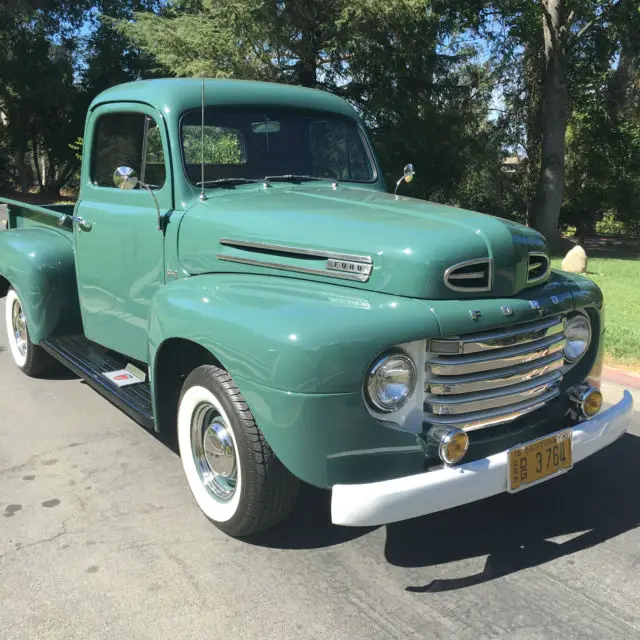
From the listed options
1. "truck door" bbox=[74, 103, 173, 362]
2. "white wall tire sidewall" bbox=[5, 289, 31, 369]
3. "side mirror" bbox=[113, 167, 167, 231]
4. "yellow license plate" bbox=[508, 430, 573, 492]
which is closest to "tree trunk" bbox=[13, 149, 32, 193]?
"white wall tire sidewall" bbox=[5, 289, 31, 369]

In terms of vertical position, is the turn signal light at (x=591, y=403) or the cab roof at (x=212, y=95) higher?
the cab roof at (x=212, y=95)

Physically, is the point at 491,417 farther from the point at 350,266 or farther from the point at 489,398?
the point at 350,266

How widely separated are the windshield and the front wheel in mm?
1272

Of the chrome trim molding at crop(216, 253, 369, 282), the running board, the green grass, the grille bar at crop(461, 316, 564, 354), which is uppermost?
the chrome trim molding at crop(216, 253, 369, 282)

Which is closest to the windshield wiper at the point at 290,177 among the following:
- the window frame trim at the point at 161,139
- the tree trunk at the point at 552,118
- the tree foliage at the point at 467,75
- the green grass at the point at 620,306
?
the window frame trim at the point at 161,139

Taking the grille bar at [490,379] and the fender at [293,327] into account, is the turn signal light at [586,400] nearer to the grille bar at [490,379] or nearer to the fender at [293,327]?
the grille bar at [490,379]

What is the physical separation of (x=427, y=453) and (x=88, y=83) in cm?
2741

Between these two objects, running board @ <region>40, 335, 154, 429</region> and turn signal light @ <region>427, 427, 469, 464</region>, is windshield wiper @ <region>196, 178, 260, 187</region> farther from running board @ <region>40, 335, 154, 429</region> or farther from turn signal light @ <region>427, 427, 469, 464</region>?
turn signal light @ <region>427, 427, 469, 464</region>

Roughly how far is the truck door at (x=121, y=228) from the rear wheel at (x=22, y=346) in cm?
86

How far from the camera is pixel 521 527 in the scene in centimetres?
308

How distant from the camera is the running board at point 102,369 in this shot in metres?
3.50

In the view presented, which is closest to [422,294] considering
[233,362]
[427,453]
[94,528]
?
[427,453]

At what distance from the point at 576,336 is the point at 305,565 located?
5.51 ft

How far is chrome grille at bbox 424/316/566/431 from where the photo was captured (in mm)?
2594
